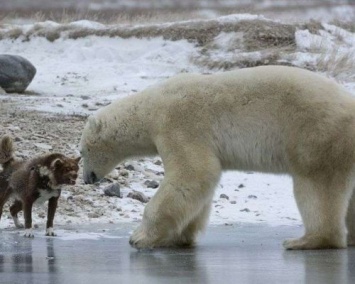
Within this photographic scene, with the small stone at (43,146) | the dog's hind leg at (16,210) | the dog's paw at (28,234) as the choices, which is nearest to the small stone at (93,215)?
the dog's hind leg at (16,210)

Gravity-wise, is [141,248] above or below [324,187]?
below

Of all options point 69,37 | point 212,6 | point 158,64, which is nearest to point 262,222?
point 158,64

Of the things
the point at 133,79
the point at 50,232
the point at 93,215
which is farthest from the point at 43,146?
the point at 133,79

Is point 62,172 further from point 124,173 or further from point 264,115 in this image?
point 124,173

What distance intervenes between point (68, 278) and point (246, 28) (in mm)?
16256

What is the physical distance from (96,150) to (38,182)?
651mm

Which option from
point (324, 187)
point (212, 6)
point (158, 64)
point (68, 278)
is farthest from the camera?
point (212, 6)

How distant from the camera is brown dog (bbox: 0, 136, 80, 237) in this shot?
32.2ft

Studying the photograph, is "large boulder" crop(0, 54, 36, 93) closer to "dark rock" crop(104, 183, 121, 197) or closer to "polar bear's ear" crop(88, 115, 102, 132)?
"dark rock" crop(104, 183, 121, 197)

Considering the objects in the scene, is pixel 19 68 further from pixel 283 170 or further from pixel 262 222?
pixel 283 170

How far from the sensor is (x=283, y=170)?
915cm

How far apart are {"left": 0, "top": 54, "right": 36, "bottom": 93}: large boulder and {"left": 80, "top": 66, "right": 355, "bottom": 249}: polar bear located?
8.63 meters

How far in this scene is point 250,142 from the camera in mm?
9234

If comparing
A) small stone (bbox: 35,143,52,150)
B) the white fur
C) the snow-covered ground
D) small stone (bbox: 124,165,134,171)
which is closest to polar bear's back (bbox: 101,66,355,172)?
the white fur
